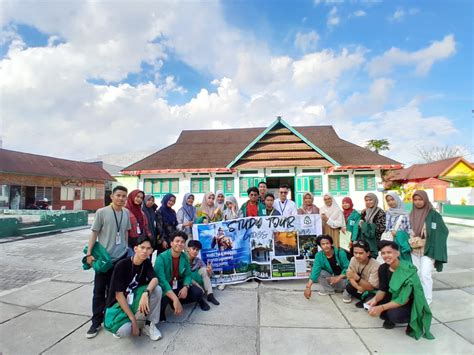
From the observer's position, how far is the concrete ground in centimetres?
265

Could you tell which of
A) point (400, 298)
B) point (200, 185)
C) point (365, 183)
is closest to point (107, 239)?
point (400, 298)

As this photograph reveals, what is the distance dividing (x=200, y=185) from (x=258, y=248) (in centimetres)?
1127

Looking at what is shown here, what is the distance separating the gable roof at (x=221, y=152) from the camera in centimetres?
1509

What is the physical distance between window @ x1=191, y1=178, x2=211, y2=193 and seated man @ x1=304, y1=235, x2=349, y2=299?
38.5 feet

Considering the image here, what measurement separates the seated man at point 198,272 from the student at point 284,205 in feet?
5.93

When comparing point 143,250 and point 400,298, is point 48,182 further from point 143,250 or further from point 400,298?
point 400,298

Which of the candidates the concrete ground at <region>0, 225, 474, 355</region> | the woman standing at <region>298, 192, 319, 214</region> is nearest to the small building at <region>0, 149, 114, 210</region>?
the concrete ground at <region>0, 225, 474, 355</region>

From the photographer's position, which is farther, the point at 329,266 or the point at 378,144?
the point at 378,144

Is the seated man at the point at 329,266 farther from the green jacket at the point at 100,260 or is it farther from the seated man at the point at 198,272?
the green jacket at the point at 100,260

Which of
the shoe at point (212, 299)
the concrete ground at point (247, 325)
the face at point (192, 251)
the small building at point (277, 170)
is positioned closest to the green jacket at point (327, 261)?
the concrete ground at point (247, 325)

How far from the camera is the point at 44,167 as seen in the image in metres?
19.6

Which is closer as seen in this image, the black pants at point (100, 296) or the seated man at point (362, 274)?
the black pants at point (100, 296)

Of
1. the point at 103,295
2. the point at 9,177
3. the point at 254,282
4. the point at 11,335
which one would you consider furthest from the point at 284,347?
the point at 9,177

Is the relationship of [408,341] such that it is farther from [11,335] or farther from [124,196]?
[11,335]
